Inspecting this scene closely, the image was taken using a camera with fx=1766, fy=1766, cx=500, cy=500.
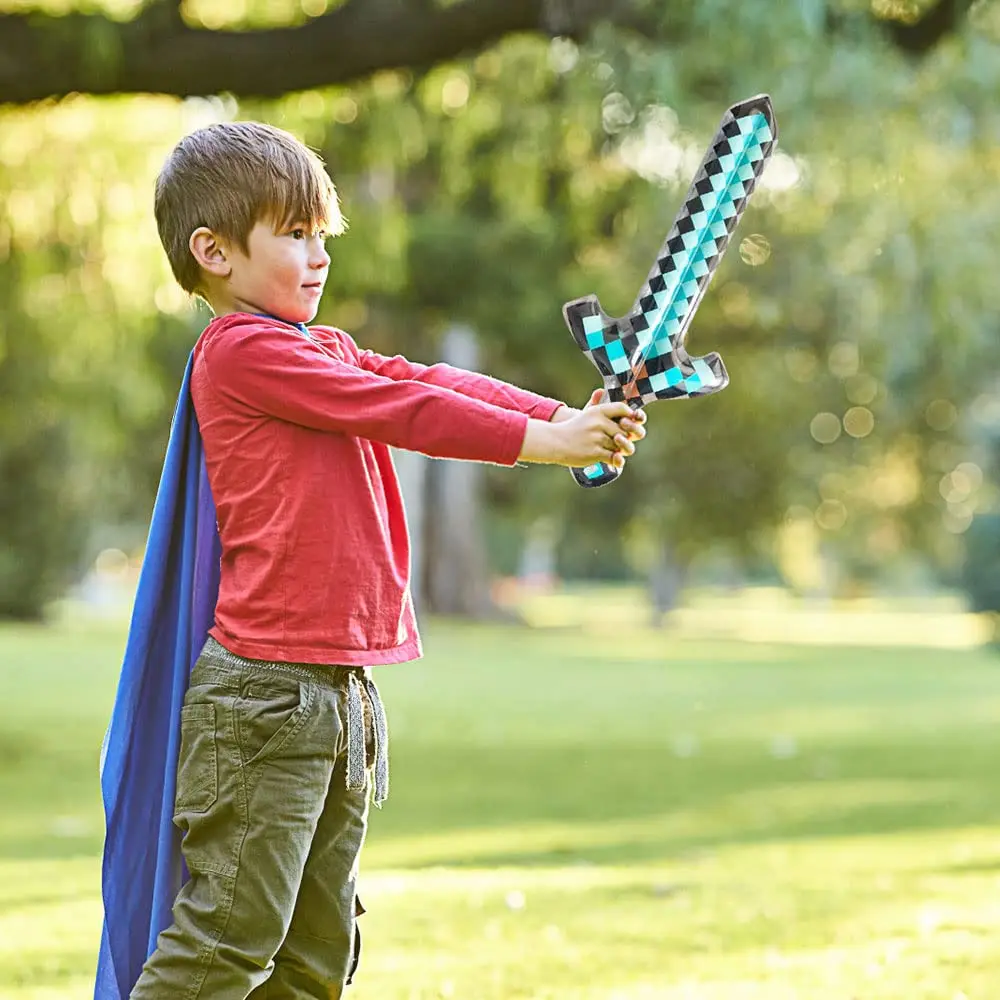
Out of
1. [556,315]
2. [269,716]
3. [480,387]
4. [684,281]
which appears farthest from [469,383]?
[556,315]

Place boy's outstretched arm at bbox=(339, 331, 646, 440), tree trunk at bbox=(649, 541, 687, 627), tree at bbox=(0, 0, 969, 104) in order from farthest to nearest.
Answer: tree trunk at bbox=(649, 541, 687, 627)
tree at bbox=(0, 0, 969, 104)
boy's outstretched arm at bbox=(339, 331, 646, 440)

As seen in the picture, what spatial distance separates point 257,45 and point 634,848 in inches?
138

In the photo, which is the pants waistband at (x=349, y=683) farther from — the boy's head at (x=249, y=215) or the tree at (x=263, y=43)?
the tree at (x=263, y=43)

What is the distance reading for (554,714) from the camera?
472 inches

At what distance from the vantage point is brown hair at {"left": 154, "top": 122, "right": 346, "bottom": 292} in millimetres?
2604

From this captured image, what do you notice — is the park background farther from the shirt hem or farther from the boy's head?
the boy's head

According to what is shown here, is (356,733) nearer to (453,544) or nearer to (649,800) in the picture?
(649,800)

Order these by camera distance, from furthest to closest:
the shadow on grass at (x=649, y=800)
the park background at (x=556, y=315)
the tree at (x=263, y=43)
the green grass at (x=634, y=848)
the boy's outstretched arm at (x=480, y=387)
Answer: the tree at (x=263, y=43) < the shadow on grass at (x=649, y=800) < the park background at (x=556, y=315) < the green grass at (x=634, y=848) < the boy's outstretched arm at (x=480, y=387)

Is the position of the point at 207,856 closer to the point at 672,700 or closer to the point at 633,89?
the point at 633,89

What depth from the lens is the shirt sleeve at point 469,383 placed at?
2695 millimetres

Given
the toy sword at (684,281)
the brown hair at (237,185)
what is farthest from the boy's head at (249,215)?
the toy sword at (684,281)

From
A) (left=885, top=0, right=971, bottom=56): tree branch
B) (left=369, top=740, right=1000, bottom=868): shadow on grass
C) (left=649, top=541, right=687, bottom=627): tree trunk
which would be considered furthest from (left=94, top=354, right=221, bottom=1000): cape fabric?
(left=649, top=541, right=687, bottom=627): tree trunk

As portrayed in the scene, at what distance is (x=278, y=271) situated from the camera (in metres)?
2.64

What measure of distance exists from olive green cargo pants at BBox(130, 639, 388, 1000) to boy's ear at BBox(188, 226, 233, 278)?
0.56 meters
